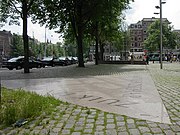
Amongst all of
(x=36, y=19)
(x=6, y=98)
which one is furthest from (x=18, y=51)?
(x=6, y=98)

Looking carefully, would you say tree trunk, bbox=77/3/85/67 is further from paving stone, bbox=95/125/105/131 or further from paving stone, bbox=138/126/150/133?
paving stone, bbox=138/126/150/133

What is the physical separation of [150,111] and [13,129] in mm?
3410

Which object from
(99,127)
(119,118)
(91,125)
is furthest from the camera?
(119,118)

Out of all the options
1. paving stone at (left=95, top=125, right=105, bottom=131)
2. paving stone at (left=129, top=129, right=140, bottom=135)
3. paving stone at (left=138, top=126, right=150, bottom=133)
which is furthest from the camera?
paving stone at (left=95, top=125, right=105, bottom=131)

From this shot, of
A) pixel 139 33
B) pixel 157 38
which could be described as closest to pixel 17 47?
pixel 157 38

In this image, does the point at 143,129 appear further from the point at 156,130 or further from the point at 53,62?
the point at 53,62

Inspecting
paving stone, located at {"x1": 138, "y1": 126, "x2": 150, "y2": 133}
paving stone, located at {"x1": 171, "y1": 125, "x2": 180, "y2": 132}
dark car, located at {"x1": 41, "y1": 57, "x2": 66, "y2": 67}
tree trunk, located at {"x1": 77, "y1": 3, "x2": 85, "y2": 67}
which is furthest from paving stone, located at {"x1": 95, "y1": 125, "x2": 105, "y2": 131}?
dark car, located at {"x1": 41, "y1": 57, "x2": 66, "y2": 67}

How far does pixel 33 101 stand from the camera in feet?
22.6

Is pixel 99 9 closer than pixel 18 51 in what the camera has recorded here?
Yes

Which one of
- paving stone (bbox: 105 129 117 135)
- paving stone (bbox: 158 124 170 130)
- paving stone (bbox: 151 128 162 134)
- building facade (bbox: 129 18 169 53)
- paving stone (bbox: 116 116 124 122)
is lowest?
paving stone (bbox: 105 129 117 135)

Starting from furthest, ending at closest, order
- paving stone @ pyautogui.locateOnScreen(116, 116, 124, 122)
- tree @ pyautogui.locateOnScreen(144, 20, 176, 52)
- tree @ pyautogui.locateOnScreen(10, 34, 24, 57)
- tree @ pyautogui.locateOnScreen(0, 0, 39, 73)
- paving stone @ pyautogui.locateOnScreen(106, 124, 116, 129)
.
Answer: tree @ pyautogui.locateOnScreen(10, 34, 24, 57), tree @ pyautogui.locateOnScreen(144, 20, 176, 52), tree @ pyautogui.locateOnScreen(0, 0, 39, 73), paving stone @ pyautogui.locateOnScreen(116, 116, 124, 122), paving stone @ pyautogui.locateOnScreen(106, 124, 116, 129)

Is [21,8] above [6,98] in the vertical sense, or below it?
above

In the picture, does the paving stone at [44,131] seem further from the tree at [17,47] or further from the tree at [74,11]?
the tree at [17,47]

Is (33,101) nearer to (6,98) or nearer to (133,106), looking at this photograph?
(6,98)
